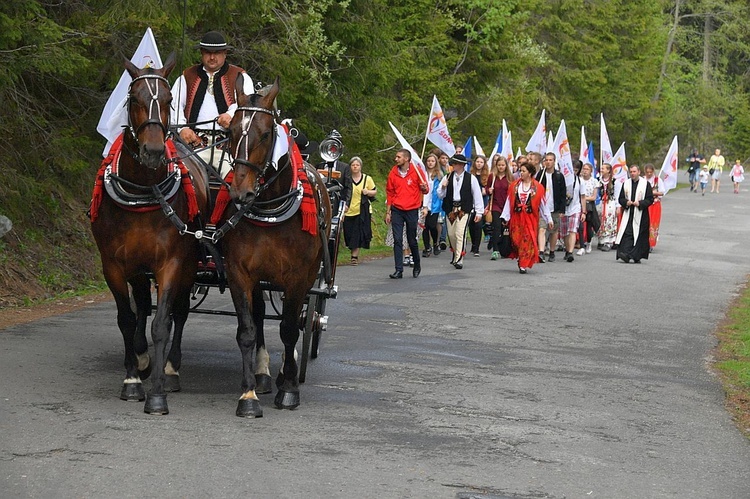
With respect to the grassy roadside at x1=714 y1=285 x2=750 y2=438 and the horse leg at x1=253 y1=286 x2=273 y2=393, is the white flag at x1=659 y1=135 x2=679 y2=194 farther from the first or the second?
the horse leg at x1=253 y1=286 x2=273 y2=393

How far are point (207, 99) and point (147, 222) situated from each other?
157cm

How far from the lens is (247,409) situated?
8305 mm

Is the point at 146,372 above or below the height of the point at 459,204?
below

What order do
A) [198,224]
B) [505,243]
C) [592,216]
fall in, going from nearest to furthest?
1. [198,224]
2. [505,243]
3. [592,216]

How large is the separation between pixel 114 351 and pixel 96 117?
23.4 ft

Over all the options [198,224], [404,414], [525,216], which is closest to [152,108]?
[198,224]

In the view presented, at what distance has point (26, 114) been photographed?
1580 centimetres

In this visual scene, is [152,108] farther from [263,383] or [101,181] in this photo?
[263,383]

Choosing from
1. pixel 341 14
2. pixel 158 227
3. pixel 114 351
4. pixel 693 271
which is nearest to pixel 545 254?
pixel 693 271

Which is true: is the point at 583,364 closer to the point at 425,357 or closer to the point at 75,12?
the point at 425,357

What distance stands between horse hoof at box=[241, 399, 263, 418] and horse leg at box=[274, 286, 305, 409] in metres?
0.38

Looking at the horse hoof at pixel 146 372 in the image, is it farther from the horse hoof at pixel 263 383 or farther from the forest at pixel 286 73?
the forest at pixel 286 73

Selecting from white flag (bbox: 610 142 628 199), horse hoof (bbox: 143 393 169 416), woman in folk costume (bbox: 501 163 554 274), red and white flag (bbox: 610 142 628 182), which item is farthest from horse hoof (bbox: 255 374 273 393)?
red and white flag (bbox: 610 142 628 182)

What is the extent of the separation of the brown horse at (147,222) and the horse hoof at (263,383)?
1.01 metres
